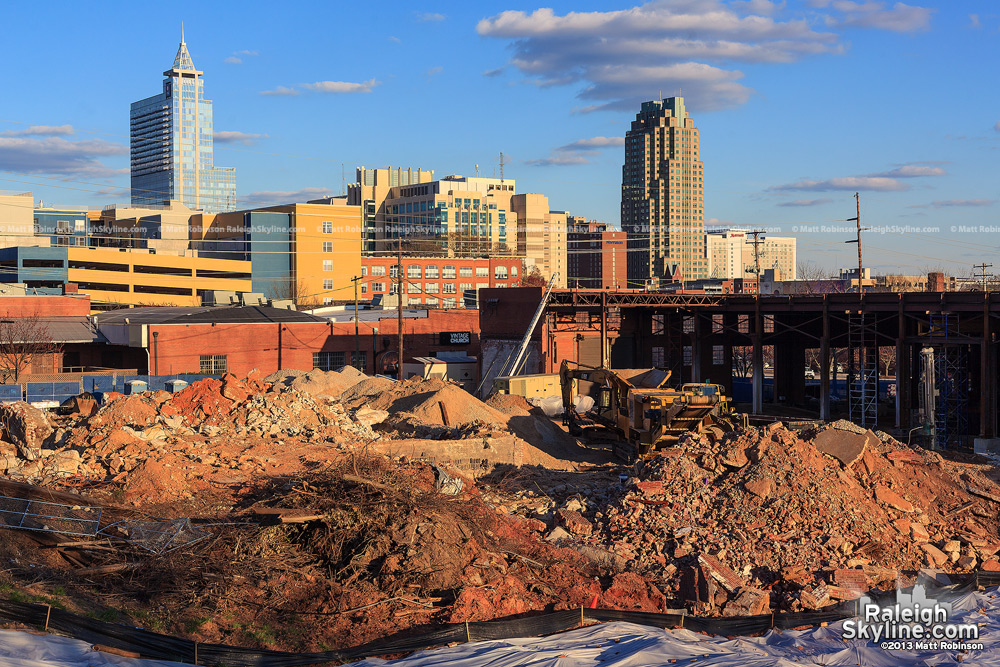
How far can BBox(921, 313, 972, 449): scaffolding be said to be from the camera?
4053cm

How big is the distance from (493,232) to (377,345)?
409 feet

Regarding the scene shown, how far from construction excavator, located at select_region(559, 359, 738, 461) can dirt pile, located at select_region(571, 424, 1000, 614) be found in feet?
14.6

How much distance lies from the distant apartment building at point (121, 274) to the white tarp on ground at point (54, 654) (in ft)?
222

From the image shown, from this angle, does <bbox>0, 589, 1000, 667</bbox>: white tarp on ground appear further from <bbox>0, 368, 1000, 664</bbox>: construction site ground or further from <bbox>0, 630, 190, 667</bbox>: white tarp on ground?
<bbox>0, 368, 1000, 664</bbox>: construction site ground

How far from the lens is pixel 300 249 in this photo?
362ft

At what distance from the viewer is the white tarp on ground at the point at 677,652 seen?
12695mm

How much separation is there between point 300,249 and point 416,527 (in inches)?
3818

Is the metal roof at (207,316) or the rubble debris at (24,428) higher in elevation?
the metal roof at (207,316)

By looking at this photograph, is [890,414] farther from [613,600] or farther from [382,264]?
[382,264]

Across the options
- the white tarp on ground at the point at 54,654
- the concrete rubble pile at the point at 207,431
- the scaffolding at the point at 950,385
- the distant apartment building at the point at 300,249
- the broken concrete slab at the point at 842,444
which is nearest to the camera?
the white tarp on ground at the point at 54,654

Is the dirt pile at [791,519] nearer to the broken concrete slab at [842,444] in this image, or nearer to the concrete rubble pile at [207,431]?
the broken concrete slab at [842,444]

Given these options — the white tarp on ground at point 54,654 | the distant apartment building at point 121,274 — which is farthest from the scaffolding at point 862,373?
the distant apartment building at point 121,274
